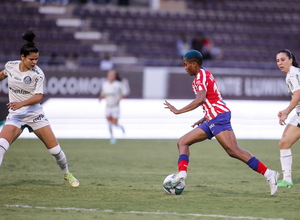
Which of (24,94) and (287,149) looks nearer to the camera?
(24,94)

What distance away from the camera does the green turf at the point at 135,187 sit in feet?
23.8

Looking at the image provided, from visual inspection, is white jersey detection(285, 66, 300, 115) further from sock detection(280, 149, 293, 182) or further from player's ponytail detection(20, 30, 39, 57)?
player's ponytail detection(20, 30, 39, 57)

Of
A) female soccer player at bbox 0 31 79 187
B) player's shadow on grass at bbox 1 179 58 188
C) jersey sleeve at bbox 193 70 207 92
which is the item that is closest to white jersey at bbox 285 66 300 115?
jersey sleeve at bbox 193 70 207 92

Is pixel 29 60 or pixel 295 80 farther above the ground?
pixel 29 60

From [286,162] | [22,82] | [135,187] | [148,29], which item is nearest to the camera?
[22,82]

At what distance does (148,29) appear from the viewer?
91.9ft

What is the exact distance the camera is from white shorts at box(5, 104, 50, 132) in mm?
8672

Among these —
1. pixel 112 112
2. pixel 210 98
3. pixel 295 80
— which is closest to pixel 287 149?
pixel 295 80

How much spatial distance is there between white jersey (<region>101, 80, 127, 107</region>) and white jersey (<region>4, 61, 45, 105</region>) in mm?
10047

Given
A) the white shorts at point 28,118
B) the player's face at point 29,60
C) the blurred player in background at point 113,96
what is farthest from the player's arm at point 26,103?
the blurred player in background at point 113,96

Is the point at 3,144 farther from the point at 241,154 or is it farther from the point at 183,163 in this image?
the point at 241,154

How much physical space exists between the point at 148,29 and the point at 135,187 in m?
19.4

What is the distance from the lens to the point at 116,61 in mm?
26031

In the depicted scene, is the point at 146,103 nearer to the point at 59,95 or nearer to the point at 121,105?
the point at 121,105
